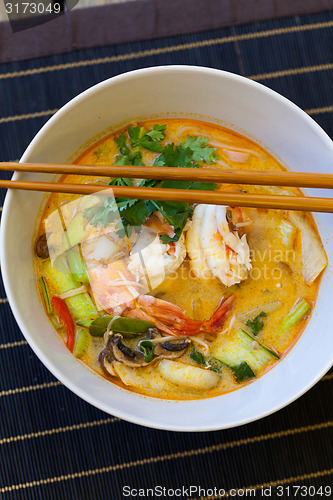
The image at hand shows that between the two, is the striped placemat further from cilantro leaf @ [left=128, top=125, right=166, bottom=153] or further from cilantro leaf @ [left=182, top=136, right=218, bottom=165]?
cilantro leaf @ [left=182, top=136, right=218, bottom=165]

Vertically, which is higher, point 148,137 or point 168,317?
point 148,137

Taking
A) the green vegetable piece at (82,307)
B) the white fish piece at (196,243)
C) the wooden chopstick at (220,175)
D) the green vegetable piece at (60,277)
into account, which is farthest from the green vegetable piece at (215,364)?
the wooden chopstick at (220,175)

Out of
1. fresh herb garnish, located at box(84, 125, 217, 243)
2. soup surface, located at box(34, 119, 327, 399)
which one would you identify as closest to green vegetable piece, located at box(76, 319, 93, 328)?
soup surface, located at box(34, 119, 327, 399)

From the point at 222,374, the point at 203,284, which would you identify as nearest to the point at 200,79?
the point at 203,284

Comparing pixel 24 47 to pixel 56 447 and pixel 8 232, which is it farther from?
pixel 56 447

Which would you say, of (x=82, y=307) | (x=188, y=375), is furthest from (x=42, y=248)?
(x=188, y=375)

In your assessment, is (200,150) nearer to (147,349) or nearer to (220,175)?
(220,175)

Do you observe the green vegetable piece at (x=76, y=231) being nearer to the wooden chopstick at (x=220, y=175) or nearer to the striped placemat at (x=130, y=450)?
the wooden chopstick at (x=220, y=175)
